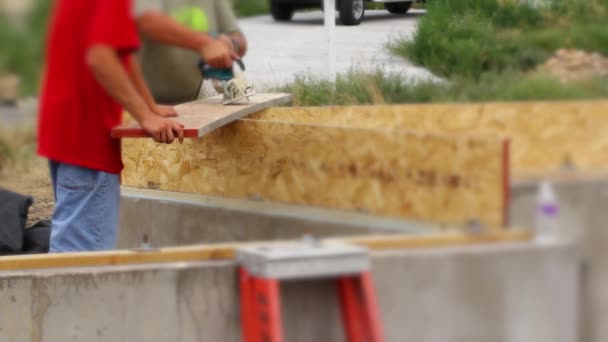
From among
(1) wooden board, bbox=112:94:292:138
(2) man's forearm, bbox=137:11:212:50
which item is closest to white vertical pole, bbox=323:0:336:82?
(1) wooden board, bbox=112:94:292:138

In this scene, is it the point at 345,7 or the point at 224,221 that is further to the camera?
the point at 345,7

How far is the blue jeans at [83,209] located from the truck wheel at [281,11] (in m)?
1.98

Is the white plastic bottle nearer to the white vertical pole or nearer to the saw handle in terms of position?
the saw handle

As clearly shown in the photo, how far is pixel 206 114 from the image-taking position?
5.67 metres

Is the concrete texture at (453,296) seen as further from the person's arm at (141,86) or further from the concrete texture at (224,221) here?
the person's arm at (141,86)

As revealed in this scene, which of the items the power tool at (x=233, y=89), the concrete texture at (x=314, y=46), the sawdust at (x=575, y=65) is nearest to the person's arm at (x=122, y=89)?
the power tool at (x=233, y=89)

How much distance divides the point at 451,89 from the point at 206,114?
1.09 m

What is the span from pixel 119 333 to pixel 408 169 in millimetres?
1506

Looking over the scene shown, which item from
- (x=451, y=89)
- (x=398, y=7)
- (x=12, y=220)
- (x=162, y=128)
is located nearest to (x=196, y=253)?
(x=162, y=128)

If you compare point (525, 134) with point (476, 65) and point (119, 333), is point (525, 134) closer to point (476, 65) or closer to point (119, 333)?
point (476, 65)

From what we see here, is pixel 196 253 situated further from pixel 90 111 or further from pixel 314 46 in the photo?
pixel 314 46

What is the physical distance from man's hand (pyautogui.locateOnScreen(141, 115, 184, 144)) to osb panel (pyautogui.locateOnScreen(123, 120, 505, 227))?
41 centimetres

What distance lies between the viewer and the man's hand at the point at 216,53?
195 inches

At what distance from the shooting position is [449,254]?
15.9ft
